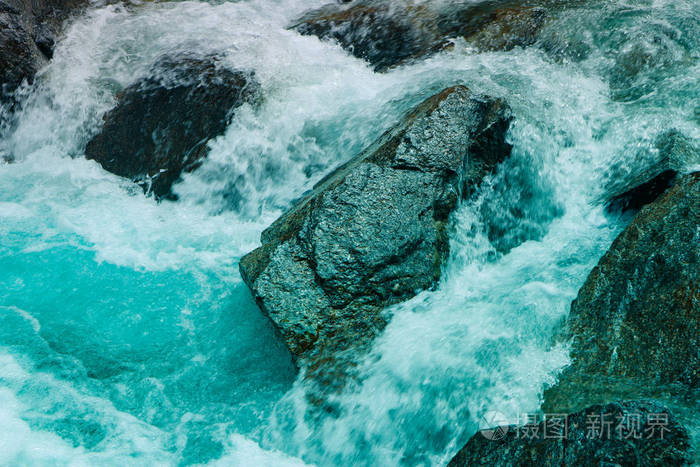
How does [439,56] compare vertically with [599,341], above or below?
above

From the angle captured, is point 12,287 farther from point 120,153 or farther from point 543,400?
point 543,400

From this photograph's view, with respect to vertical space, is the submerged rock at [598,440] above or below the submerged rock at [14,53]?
below

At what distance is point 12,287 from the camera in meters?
4.79

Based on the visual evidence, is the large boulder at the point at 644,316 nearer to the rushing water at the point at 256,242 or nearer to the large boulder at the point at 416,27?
the rushing water at the point at 256,242

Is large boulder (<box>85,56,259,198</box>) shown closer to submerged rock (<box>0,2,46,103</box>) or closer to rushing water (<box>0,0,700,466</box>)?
rushing water (<box>0,0,700,466</box>)

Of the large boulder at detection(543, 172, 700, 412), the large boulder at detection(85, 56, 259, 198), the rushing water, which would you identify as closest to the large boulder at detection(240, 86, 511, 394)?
the rushing water

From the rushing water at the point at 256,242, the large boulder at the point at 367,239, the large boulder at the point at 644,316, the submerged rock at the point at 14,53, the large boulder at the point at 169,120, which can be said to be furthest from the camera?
the submerged rock at the point at 14,53

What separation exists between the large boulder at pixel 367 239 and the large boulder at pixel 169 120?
2241 millimetres

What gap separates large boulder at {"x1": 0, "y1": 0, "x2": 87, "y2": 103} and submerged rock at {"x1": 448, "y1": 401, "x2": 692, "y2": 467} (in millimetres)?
7668

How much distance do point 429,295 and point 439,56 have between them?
3793 millimetres

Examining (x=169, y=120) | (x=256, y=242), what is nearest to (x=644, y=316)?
(x=256, y=242)

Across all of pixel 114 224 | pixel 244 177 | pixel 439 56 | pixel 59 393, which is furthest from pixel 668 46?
pixel 59 393

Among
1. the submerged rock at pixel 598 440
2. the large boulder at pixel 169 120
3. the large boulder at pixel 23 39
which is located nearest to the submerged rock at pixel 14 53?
the large boulder at pixel 23 39

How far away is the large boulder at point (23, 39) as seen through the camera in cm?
732
